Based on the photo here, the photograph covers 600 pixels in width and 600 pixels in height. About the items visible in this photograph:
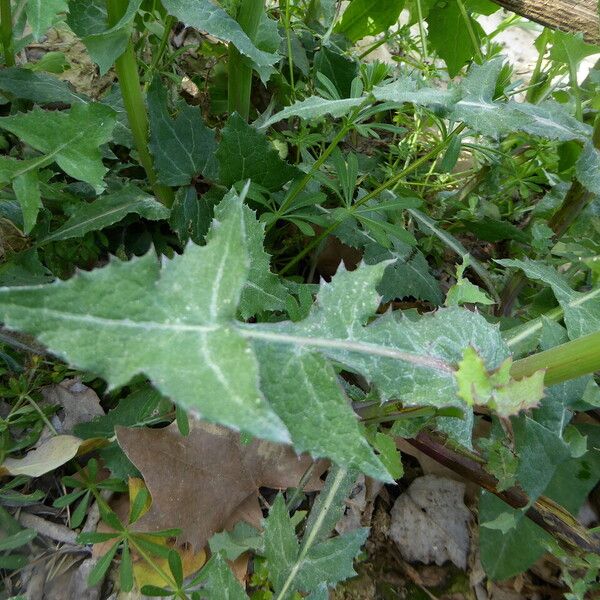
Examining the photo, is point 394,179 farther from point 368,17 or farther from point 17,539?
point 17,539

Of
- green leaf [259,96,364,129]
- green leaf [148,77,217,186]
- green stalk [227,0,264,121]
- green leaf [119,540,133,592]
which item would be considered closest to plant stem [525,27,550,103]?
green leaf [259,96,364,129]

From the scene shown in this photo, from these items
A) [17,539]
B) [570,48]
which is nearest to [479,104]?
[570,48]

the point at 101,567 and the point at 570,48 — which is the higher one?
the point at 570,48

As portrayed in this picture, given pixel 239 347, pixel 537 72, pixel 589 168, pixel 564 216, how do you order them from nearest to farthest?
1. pixel 239 347
2. pixel 589 168
3. pixel 564 216
4. pixel 537 72

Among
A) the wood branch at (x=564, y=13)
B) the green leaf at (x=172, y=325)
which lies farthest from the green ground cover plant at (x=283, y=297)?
the wood branch at (x=564, y=13)

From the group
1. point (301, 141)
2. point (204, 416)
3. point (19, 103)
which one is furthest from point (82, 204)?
point (204, 416)

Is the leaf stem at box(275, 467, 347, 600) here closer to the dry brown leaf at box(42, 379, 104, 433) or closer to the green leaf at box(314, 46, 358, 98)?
the dry brown leaf at box(42, 379, 104, 433)

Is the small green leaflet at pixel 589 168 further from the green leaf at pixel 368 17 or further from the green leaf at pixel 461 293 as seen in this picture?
the green leaf at pixel 368 17
